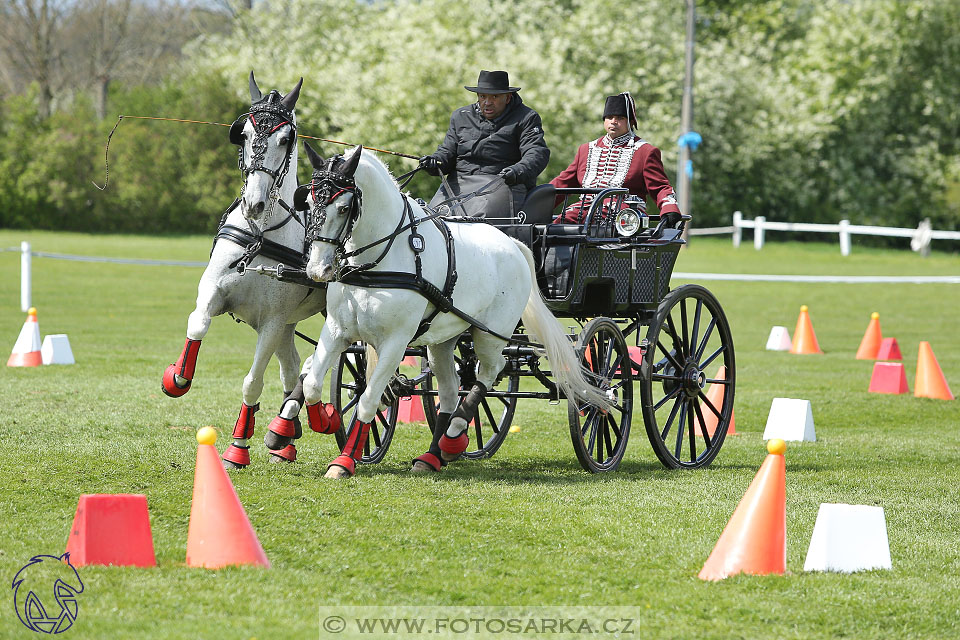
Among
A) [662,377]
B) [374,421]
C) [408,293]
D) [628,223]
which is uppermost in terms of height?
[628,223]

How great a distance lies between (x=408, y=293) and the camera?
6.76 m

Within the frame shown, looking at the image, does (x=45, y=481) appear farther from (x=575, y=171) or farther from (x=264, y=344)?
(x=575, y=171)

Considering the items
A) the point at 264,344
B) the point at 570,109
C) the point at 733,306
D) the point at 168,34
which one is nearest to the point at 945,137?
the point at 570,109

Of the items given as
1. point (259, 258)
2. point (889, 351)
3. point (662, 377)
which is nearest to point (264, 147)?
point (259, 258)

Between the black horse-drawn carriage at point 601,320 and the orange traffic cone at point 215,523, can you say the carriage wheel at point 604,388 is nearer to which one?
the black horse-drawn carriage at point 601,320

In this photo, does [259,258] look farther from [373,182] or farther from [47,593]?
[47,593]

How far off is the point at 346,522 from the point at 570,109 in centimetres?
3174

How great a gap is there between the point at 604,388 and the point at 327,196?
7.93 ft

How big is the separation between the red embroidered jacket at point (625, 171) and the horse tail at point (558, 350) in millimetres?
810

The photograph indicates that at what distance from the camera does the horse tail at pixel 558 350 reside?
7.48m

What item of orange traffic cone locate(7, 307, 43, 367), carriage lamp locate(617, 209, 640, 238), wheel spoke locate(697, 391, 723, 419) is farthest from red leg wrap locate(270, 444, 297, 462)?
orange traffic cone locate(7, 307, 43, 367)

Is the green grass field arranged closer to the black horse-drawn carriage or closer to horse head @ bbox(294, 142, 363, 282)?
the black horse-drawn carriage

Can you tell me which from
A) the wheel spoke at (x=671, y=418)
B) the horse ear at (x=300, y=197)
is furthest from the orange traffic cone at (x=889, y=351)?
the horse ear at (x=300, y=197)

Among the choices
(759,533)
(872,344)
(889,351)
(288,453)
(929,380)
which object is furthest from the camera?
(872,344)
